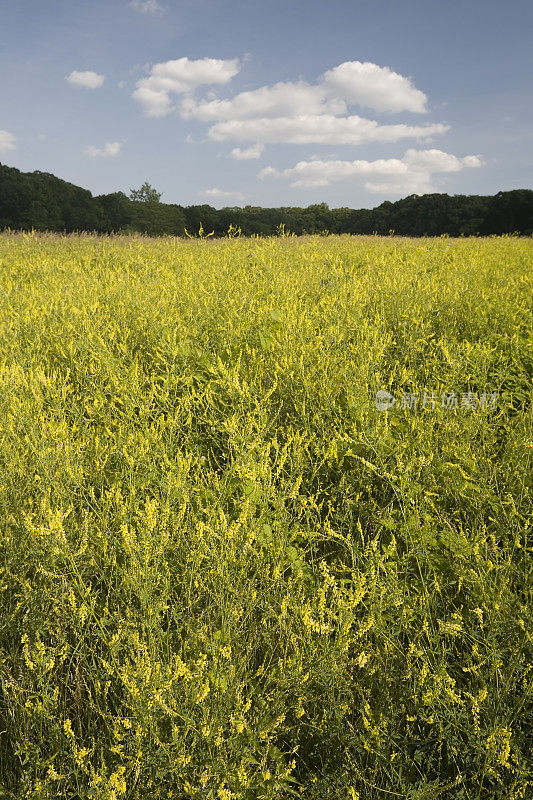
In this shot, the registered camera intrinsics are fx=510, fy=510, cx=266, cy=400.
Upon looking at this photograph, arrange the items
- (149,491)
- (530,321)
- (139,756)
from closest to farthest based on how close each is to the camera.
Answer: (139,756) → (149,491) → (530,321)

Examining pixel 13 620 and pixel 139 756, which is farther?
pixel 13 620

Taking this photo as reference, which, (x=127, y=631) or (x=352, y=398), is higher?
(x=352, y=398)

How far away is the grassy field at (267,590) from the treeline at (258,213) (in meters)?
25.7

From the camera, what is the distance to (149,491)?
242 cm

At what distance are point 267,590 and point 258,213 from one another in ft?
104

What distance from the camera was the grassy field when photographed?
1422 mm

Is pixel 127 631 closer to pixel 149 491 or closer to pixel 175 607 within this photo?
pixel 175 607

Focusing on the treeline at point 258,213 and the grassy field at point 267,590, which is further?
the treeline at point 258,213

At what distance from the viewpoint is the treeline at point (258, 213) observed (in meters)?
27.9

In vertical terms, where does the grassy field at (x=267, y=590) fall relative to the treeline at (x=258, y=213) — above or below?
below

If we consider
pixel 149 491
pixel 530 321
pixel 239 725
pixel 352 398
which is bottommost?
pixel 239 725

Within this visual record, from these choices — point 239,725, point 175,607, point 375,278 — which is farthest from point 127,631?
point 375,278

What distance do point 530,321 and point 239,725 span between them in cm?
435

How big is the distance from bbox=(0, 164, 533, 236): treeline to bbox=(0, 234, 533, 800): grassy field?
1011 inches
